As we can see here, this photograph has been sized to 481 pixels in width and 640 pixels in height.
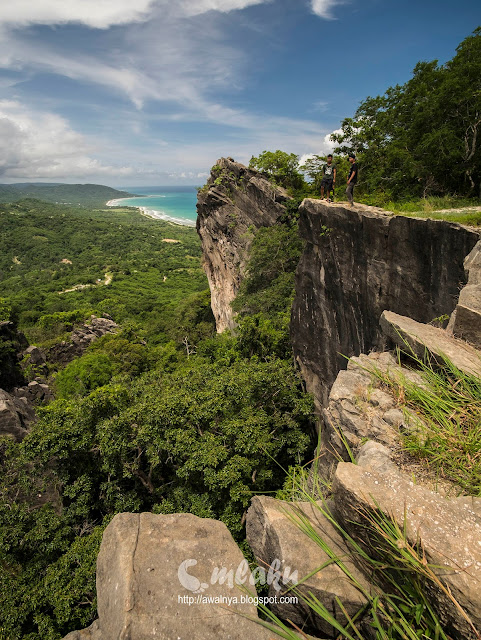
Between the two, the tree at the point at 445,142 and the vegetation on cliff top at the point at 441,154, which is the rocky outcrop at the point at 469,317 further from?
Answer: the tree at the point at 445,142

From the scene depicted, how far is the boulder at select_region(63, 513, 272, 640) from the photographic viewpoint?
3.27 metres

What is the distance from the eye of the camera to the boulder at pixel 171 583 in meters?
3.27

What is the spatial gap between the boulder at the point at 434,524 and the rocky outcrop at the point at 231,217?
22.6m

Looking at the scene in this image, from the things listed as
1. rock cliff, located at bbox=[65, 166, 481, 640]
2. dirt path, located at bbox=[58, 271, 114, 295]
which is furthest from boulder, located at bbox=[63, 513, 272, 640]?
dirt path, located at bbox=[58, 271, 114, 295]

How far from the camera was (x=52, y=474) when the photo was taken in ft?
28.8

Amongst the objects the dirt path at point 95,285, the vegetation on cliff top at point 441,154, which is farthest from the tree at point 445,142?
the dirt path at point 95,285

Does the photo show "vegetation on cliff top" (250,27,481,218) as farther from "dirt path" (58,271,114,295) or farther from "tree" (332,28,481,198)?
"dirt path" (58,271,114,295)

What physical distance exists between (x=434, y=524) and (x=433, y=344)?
2.84 meters

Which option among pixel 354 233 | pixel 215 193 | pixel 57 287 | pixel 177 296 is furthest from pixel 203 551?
pixel 57 287

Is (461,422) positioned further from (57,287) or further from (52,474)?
(57,287)

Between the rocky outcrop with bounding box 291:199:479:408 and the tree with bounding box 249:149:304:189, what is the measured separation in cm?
1369

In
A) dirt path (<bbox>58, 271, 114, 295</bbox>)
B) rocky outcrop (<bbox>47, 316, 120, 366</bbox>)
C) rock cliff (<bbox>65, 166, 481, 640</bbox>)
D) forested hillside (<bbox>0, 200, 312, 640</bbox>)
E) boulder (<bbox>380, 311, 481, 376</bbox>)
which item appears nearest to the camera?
rock cliff (<bbox>65, 166, 481, 640</bbox>)

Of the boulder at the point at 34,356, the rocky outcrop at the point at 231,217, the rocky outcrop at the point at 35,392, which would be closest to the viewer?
the rocky outcrop at the point at 35,392

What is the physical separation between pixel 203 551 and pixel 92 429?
655 cm
